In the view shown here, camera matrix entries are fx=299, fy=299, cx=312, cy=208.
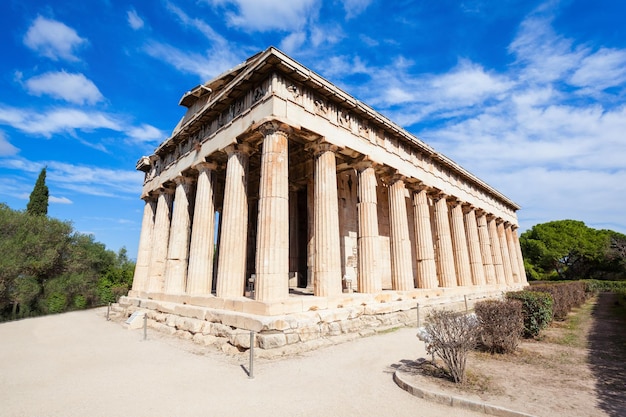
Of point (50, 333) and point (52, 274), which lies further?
point (52, 274)

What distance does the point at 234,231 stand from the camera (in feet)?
35.7

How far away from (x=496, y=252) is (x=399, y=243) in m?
15.1

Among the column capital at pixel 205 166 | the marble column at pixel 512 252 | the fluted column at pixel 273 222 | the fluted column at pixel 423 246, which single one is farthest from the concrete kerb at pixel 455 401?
the marble column at pixel 512 252

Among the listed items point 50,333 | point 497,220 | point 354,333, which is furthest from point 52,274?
point 497,220

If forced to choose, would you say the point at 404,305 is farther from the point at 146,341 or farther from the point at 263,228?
the point at 146,341

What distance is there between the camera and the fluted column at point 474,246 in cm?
2053

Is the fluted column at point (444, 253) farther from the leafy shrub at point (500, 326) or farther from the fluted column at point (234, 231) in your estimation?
the fluted column at point (234, 231)

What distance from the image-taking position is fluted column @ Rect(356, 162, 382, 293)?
1183 cm

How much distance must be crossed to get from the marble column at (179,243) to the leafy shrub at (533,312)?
43.4ft

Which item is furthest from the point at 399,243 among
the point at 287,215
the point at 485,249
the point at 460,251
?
the point at 485,249

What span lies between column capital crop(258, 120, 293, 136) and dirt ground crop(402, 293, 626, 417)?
7.82 m

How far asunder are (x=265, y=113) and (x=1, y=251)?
19.7m

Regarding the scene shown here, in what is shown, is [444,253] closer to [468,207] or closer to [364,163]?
[468,207]

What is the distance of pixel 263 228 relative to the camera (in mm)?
9445
